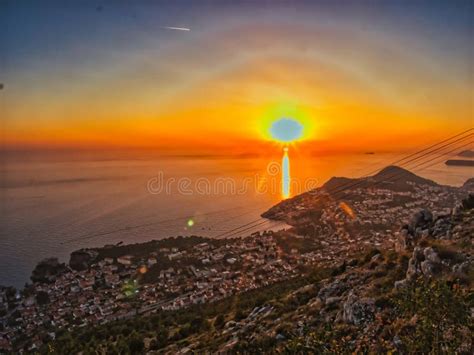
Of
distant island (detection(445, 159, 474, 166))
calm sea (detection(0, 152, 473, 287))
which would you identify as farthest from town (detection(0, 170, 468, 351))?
distant island (detection(445, 159, 474, 166))

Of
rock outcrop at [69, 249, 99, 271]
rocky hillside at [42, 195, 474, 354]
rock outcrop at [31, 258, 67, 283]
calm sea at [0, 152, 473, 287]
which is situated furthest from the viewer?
calm sea at [0, 152, 473, 287]

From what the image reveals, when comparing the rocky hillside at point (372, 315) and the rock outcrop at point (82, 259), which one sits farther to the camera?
the rock outcrop at point (82, 259)

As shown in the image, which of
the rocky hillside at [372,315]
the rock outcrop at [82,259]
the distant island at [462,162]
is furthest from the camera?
the distant island at [462,162]

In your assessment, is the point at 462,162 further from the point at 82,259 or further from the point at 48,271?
the point at 48,271

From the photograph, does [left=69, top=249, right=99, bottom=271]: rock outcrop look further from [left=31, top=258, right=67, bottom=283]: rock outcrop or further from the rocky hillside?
the rocky hillside

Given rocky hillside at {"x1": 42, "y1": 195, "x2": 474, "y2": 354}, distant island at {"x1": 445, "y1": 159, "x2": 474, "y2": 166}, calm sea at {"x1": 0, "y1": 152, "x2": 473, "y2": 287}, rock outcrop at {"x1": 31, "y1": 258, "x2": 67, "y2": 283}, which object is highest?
distant island at {"x1": 445, "y1": 159, "x2": 474, "y2": 166}

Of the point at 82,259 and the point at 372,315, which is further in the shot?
the point at 82,259

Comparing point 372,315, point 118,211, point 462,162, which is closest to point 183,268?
point 372,315

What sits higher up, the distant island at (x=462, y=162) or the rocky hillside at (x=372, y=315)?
the distant island at (x=462, y=162)

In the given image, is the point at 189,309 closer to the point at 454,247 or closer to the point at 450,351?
the point at 454,247

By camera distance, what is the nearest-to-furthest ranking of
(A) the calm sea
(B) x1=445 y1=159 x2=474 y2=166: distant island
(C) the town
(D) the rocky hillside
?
1. (D) the rocky hillside
2. (C) the town
3. (A) the calm sea
4. (B) x1=445 y1=159 x2=474 y2=166: distant island

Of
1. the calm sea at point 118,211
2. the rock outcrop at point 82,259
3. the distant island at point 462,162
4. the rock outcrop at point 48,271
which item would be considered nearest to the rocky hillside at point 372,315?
the rock outcrop at point 48,271

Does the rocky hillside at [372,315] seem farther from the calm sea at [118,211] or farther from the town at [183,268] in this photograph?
the calm sea at [118,211]
